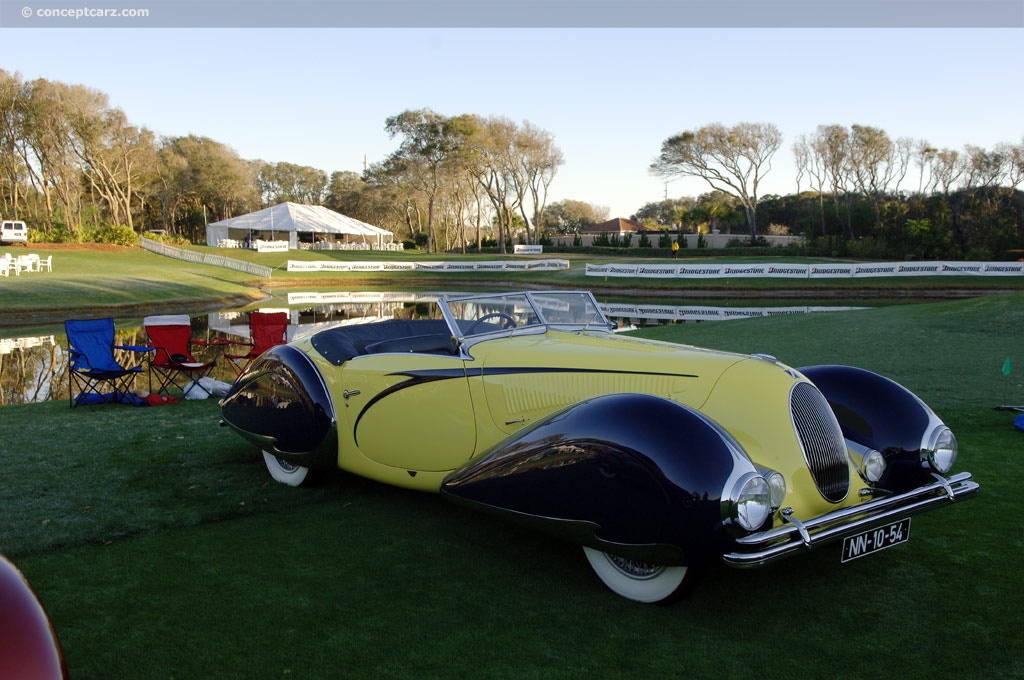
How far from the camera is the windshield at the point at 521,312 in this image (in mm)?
5402

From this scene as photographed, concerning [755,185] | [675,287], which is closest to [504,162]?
[755,185]

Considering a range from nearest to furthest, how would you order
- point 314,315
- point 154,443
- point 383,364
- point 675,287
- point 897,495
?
point 897,495, point 383,364, point 154,443, point 314,315, point 675,287

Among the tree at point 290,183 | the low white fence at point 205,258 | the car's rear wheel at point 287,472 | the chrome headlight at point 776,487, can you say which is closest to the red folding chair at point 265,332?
the car's rear wheel at point 287,472

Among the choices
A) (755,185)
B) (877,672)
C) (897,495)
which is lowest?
(877,672)

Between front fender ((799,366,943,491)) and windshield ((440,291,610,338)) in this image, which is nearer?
front fender ((799,366,943,491))

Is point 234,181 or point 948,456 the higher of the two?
point 234,181

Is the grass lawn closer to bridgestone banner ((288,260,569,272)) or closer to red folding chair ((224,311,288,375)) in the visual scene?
red folding chair ((224,311,288,375))

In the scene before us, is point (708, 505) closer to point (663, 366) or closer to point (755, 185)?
point (663, 366)

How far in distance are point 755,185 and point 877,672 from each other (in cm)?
6808

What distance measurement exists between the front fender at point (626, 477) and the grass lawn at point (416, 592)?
17.8 inches

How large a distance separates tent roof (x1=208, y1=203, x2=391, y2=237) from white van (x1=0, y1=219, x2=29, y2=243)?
15.6 meters

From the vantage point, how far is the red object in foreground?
193 cm

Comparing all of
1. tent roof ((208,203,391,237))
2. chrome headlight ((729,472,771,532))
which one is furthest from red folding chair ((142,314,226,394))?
tent roof ((208,203,391,237))

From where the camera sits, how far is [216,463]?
6.55 m
